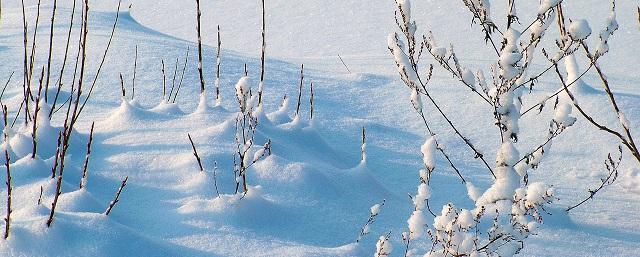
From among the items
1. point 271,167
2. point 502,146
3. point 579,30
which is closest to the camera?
point 579,30

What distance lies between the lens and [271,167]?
250 cm

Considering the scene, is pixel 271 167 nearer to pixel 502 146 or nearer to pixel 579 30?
pixel 502 146

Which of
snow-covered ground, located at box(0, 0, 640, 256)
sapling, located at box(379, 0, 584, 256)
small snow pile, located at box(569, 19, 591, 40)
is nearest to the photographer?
small snow pile, located at box(569, 19, 591, 40)

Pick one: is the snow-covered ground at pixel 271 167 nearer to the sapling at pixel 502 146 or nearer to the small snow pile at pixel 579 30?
the sapling at pixel 502 146

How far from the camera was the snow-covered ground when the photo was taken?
2.05 m

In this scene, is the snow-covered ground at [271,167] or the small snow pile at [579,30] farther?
the snow-covered ground at [271,167]

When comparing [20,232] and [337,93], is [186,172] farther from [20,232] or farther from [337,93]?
[337,93]

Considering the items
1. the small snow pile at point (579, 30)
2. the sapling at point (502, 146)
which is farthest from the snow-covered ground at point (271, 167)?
the small snow pile at point (579, 30)

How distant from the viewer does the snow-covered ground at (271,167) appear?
205cm

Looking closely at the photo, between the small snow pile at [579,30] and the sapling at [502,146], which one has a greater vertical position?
the small snow pile at [579,30]

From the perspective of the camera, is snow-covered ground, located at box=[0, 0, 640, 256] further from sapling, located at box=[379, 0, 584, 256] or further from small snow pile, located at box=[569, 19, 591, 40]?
small snow pile, located at box=[569, 19, 591, 40]

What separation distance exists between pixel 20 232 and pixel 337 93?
9.49 feet

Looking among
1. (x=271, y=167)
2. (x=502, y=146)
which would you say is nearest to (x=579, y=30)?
(x=502, y=146)

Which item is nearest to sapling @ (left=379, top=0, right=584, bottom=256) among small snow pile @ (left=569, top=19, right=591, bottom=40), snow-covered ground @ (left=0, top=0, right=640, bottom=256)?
small snow pile @ (left=569, top=19, right=591, bottom=40)
